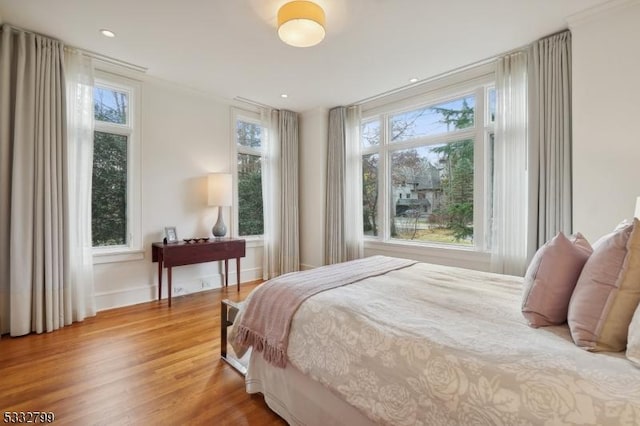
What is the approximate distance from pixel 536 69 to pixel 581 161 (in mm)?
1005

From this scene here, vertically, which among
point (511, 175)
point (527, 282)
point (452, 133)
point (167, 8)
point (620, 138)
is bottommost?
point (527, 282)

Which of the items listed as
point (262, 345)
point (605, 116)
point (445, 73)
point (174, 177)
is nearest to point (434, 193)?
point (445, 73)

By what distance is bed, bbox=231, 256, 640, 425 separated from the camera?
2.77 ft

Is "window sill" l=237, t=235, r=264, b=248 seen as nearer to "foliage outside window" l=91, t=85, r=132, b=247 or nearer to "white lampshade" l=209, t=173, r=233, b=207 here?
"white lampshade" l=209, t=173, r=233, b=207

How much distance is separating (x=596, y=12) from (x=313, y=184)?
3.57 meters

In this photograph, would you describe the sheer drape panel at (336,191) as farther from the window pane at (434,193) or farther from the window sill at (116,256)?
the window sill at (116,256)

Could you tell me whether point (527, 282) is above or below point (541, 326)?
above

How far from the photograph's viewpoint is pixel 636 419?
733 mm

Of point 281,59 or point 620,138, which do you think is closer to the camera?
point 620,138

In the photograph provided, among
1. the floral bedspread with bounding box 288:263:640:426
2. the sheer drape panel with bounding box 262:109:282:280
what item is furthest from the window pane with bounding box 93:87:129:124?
the floral bedspread with bounding box 288:263:640:426

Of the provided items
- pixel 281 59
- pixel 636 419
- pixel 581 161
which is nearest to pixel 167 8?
pixel 281 59

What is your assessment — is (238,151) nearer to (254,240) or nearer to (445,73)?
(254,240)

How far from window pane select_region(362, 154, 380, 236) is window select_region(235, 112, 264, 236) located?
64.0 inches

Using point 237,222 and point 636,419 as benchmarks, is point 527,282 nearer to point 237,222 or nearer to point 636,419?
point 636,419
